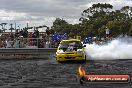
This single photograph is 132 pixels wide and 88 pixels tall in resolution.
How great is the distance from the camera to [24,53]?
32.7 metres

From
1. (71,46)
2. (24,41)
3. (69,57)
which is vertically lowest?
(69,57)

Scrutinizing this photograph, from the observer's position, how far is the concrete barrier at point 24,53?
32.6 metres

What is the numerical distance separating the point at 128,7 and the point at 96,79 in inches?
3922

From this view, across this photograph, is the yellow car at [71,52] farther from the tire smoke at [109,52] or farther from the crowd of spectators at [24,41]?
the crowd of spectators at [24,41]

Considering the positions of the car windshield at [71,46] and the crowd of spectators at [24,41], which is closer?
the car windshield at [71,46]

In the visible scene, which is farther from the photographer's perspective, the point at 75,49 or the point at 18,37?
the point at 18,37

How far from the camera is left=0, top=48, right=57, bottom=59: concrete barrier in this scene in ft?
107

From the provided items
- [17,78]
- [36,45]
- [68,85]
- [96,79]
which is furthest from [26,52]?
[96,79]

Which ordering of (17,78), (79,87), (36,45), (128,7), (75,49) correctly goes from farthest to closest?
(128,7), (36,45), (75,49), (17,78), (79,87)

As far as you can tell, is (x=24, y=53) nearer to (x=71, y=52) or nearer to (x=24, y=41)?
(x=24, y=41)

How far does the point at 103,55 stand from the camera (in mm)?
32625

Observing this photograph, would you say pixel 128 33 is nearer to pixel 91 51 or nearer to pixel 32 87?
pixel 91 51

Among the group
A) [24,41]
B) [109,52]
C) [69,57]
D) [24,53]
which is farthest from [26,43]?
[69,57]

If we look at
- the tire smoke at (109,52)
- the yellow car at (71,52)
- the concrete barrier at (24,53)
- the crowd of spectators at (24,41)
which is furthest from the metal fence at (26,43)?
the yellow car at (71,52)
